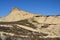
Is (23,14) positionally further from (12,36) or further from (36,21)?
(12,36)

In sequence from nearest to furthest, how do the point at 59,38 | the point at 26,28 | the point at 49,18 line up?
the point at 59,38 → the point at 26,28 → the point at 49,18

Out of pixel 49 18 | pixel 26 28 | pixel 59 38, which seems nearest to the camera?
pixel 59 38

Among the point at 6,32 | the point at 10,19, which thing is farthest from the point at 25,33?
the point at 10,19

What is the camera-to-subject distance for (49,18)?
11.8 meters

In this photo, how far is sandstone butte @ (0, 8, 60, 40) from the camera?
10523 mm

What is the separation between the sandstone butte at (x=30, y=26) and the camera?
10.5 meters

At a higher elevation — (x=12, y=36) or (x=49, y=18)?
(x=49, y=18)

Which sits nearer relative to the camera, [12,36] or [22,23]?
[12,36]

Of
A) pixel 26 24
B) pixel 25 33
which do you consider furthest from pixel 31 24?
pixel 25 33

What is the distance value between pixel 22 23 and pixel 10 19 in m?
1.19

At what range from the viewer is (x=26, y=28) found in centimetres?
1102

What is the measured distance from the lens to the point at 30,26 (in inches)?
445

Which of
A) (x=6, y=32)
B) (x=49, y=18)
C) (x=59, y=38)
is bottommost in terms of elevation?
(x=59, y=38)

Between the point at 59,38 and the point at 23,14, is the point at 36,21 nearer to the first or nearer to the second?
the point at 23,14
